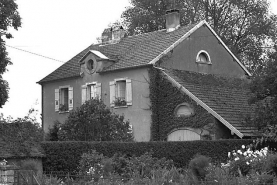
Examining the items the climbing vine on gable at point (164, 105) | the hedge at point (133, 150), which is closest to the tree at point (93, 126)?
the hedge at point (133, 150)

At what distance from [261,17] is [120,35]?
12129 millimetres

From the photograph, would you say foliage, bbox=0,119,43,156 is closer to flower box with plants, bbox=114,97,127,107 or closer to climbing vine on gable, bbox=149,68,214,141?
climbing vine on gable, bbox=149,68,214,141

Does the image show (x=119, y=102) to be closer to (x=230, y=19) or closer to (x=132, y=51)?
(x=132, y=51)

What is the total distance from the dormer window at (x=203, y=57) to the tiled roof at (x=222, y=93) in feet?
4.21

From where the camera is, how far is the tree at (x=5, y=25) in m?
27.4

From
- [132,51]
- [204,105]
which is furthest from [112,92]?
[204,105]

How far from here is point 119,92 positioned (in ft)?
104

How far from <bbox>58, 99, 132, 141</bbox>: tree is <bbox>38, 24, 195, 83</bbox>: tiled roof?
15.6 ft

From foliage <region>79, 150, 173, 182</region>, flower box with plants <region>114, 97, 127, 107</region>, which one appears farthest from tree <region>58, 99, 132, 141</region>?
foliage <region>79, 150, 173, 182</region>

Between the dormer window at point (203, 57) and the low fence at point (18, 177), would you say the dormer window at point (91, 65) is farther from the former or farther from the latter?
the low fence at point (18, 177)

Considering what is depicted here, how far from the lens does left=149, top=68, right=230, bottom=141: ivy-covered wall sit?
28.0 metres

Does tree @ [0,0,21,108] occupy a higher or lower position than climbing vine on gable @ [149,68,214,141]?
higher

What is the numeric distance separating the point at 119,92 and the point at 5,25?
747 centimetres

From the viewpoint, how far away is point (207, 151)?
2394 centimetres
